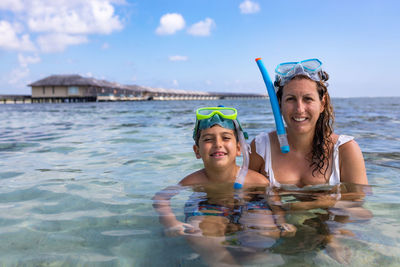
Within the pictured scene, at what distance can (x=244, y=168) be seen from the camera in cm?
357

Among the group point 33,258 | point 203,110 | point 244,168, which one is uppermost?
point 203,110

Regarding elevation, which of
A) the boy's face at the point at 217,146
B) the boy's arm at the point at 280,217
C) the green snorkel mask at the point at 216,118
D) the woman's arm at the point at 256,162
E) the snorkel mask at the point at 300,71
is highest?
the snorkel mask at the point at 300,71

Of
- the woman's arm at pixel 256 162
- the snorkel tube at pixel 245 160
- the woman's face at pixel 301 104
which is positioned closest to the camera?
the woman's face at pixel 301 104

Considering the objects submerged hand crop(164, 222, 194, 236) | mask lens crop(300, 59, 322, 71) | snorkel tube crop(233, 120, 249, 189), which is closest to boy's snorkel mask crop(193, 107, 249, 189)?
snorkel tube crop(233, 120, 249, 189)

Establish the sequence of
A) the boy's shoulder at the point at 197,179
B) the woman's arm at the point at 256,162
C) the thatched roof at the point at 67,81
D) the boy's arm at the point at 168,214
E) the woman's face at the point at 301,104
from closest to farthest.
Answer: the boy's arm at the point at 168,214, the woman's face at the point at 301,104, the boy's shoulder at the point at 197,179, the woman's arm at the point at 256,162, the thatched roof at the point at 67,81

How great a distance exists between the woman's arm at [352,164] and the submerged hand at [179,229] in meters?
1.78

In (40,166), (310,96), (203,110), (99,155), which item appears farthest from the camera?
(99,155)

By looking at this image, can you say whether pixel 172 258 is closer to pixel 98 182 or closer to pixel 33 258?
pixel 33 258

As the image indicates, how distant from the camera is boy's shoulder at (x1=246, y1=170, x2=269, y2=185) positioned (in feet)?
11.5

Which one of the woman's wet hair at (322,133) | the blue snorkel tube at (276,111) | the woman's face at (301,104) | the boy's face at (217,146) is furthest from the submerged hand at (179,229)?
the woman's wet hair at (322,133)

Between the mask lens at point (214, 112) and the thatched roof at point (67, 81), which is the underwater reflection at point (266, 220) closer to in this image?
the mask lens at point (214, 112)

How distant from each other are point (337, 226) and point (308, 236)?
0.31 meters

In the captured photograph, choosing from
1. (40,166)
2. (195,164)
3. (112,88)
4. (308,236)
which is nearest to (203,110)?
(308,236)

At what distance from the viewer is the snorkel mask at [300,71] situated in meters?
3.24
